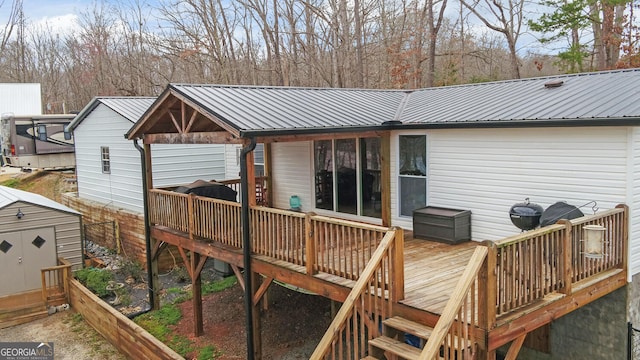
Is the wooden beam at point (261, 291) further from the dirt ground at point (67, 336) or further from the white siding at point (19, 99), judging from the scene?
the white siding at point (19, 99)

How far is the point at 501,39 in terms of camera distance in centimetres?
3067

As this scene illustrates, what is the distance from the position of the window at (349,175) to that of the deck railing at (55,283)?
7.00 metres

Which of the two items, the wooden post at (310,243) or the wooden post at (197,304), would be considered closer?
the wooden post at (310,243)

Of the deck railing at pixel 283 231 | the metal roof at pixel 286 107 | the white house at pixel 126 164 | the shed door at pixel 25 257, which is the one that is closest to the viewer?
the deck railing at pixel 283 231

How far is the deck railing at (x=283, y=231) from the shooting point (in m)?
7.11

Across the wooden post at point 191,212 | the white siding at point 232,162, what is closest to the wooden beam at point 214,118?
the wooden post at point 191,212

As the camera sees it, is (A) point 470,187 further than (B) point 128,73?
No

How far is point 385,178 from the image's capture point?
10.6 m

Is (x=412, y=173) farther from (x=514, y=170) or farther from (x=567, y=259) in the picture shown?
(x=567, y=259)

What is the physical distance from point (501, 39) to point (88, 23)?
83.1ft

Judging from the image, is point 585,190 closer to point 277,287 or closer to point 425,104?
point 425,104

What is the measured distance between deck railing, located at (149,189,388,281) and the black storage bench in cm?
117

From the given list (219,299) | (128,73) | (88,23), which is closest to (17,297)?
(219,299)

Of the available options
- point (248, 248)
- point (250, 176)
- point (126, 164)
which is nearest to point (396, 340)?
point (248, 248)
